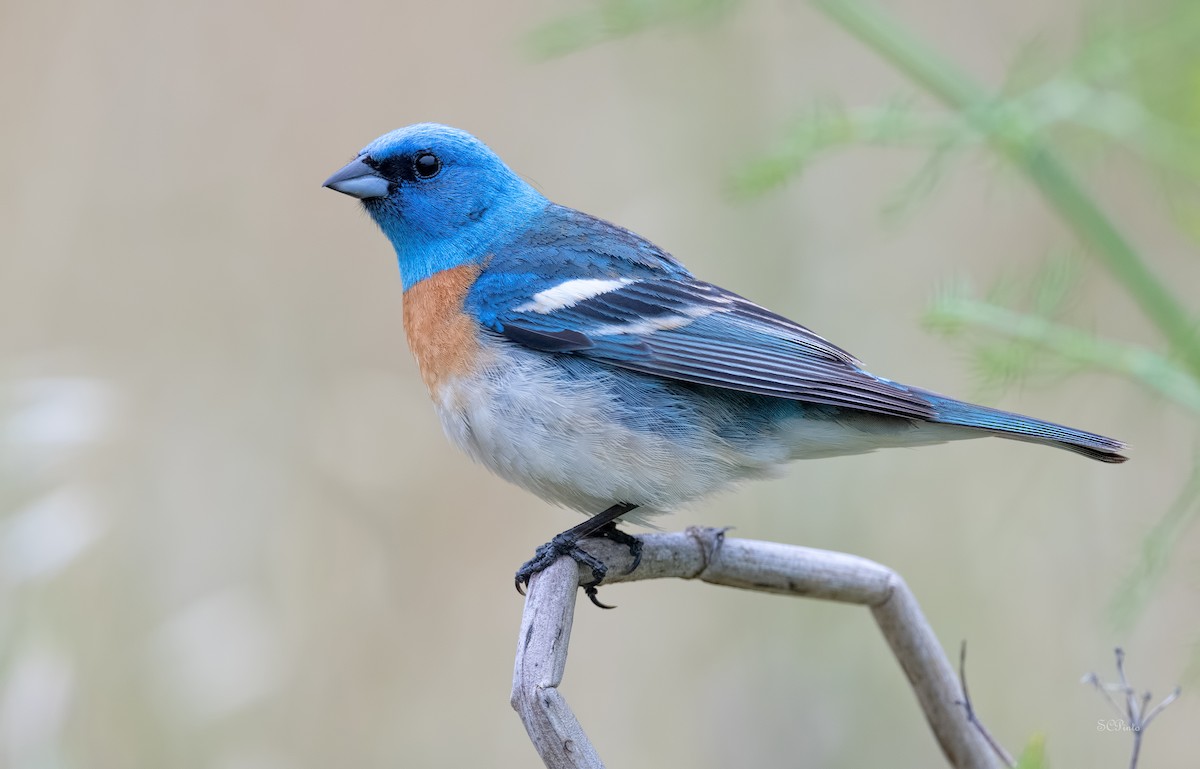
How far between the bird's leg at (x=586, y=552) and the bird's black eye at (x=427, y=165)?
114 cm

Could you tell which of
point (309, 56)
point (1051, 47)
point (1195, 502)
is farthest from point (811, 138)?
point (309, 56)

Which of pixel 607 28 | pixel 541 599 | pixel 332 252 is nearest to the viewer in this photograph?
pixel 541 599

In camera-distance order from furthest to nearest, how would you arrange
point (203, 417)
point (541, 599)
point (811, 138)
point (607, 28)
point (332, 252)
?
point (332, 252) < point (203, 417) < point (607, 28) < point (811, 138) < point (541, 599)

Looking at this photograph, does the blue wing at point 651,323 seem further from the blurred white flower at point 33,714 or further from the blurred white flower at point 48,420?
the blurred white flower at point 33,714

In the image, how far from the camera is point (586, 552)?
2.85 meters

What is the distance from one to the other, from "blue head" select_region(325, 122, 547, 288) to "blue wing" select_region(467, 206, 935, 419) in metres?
0.14

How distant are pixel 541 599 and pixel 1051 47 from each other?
235 centimetres

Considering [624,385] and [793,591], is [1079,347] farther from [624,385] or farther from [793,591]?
[624,385]

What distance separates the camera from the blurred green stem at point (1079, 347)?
2.75 m

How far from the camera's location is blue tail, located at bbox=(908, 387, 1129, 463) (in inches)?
100

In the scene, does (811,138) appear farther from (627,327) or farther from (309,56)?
(309,56)

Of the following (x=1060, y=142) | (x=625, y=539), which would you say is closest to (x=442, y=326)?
(x=625, y=539)

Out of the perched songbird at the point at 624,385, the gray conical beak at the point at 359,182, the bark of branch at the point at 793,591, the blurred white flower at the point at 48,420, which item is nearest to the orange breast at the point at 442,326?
the perched songbird at the point at 624,385

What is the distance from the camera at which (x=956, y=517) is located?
423cm
